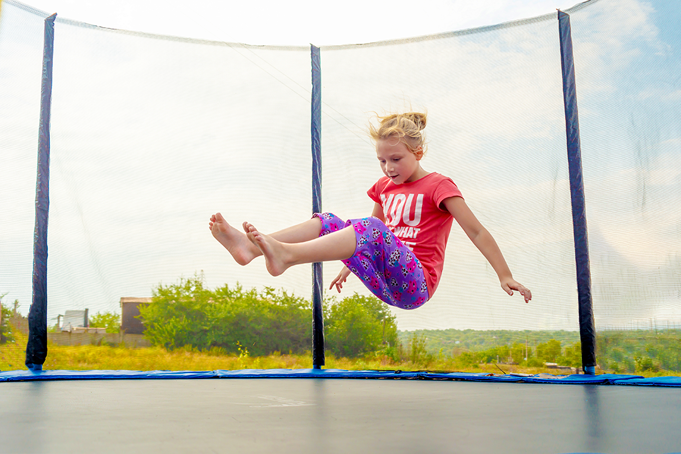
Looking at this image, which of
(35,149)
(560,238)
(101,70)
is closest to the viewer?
(560,238)

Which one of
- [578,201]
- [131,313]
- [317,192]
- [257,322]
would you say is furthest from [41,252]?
[578,201]

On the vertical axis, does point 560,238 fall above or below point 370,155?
below

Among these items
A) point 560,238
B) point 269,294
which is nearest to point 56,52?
point 269,294

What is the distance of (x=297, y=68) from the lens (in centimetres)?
307

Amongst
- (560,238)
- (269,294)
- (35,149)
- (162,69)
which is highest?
(162,69)

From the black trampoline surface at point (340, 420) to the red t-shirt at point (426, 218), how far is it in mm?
438

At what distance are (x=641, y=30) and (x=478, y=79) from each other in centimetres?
74

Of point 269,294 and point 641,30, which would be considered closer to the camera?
point 641,30

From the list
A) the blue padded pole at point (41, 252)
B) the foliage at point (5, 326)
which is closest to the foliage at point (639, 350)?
the blue padded pole at point (41, 252)

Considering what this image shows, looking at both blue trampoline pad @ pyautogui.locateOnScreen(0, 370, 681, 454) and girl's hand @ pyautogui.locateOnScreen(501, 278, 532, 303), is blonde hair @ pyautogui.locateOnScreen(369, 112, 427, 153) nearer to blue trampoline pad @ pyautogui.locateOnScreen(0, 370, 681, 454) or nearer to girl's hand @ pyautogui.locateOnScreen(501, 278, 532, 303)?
girl's hand @ pyautogui.locateOnScreen(501, 278, 532, 303)

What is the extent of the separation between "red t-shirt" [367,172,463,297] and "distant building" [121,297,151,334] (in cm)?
153

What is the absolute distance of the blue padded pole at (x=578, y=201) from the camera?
234cm

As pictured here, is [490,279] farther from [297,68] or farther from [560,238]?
[297,68]

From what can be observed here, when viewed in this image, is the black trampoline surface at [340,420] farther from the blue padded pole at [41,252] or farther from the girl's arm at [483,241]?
the blue padded pole at [41,252]
